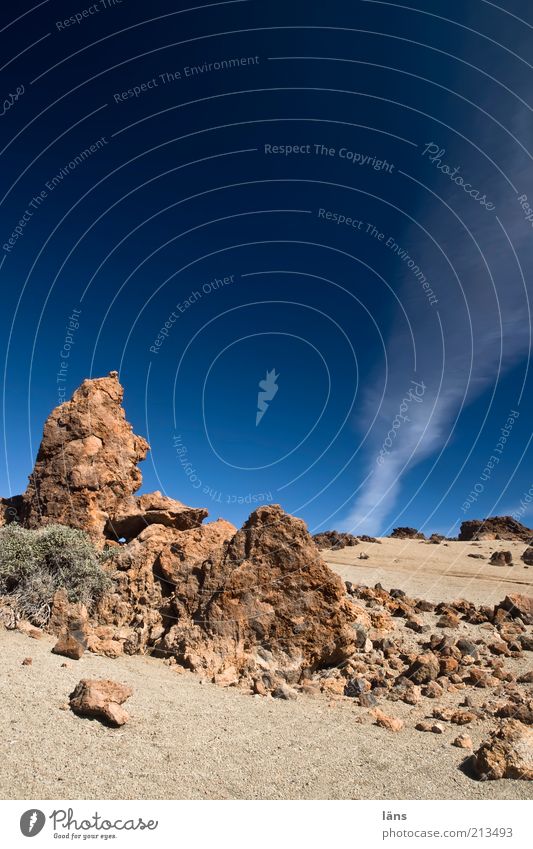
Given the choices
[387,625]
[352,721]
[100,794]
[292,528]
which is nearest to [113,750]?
[100,794]

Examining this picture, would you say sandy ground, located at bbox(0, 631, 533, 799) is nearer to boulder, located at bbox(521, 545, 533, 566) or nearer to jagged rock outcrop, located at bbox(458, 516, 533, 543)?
boulder, located at bbox(521, 545, 533, 566)

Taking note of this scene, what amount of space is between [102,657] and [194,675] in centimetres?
170

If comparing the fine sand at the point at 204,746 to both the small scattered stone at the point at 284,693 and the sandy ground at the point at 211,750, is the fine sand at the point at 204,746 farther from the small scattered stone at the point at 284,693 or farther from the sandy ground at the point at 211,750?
the small scattered stone at the point at 284,693

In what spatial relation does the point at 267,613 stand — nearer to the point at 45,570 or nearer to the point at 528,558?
the point at 45,570

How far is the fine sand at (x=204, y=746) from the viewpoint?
477cm

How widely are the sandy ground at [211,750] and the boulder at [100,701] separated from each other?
9 centimetres

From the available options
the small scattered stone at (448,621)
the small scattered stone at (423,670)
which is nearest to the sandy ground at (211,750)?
the small scattered stone at (423,670)

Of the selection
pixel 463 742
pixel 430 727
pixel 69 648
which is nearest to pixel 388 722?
pixel 430 727

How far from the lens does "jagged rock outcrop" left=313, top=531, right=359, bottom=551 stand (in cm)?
3114

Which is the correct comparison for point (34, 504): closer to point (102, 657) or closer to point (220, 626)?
point (102, 657)

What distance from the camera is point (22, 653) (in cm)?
763

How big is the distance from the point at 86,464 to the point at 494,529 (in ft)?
121

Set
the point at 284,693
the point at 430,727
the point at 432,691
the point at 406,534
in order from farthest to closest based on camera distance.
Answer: the point at 406,534, the point at 432,691, the point at 284,693, the point at 430,727

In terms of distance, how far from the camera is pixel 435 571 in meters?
22.0
